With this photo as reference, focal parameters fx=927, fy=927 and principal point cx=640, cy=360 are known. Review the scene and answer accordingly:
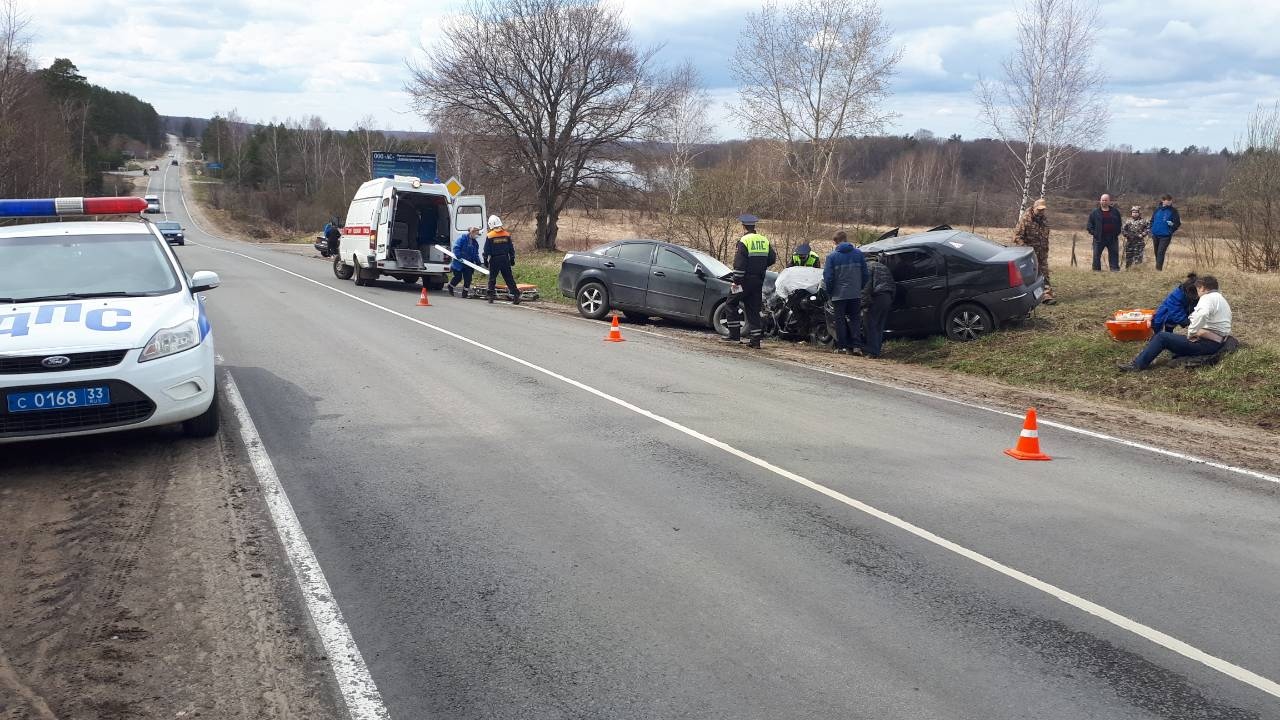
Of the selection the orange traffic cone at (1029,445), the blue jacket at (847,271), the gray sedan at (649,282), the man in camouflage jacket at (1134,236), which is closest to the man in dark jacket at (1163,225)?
the man in camouflage jacket at (1134,236)

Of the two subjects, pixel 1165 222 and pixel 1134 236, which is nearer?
pixel 1165 222

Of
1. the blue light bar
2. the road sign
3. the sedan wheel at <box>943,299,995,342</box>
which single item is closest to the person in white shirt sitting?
the sedan wheel at <box>943,299,995,342</box>

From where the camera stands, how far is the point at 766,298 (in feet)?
51.3

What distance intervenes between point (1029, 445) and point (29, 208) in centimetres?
946

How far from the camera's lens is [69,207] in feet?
29.8

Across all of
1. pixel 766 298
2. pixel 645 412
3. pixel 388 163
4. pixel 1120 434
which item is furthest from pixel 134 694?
pixel 388 163

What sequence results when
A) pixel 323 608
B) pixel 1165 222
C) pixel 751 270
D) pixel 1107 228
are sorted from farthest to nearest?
1. pixel 1107 228
2. pixel 1165 222
3. pixel 751 270
4. pixel 323 608

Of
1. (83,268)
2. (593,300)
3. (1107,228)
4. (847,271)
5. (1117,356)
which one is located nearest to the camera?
(83,268)

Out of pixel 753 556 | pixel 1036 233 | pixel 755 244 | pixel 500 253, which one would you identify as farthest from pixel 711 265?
pixel 753 556

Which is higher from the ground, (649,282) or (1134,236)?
(1134,236)

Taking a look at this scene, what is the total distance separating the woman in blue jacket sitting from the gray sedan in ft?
21.0

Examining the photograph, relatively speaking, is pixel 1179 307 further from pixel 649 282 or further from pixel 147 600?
pixel 147 600

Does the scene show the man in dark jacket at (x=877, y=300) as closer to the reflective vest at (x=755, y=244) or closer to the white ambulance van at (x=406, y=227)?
the reflective vest at (x=755, y=244)

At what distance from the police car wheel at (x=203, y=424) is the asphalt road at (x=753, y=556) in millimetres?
479
